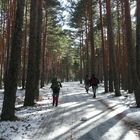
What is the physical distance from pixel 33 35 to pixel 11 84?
6.08 m

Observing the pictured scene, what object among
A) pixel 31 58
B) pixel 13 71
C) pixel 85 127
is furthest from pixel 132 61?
pixel 13 71

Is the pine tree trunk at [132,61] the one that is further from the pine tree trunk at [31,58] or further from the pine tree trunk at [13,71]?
the pine tree trunk at [13,71]

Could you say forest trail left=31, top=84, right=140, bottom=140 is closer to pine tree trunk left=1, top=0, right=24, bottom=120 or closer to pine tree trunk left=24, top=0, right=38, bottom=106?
pine tree trunk left=1, top=0, right=24, bottom=120

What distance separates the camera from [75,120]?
12.7m

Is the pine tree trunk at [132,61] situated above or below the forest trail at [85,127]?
above

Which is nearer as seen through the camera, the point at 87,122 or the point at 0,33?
the point at 87,122

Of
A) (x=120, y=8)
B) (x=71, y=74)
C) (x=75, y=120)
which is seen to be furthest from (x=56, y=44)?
(x=71, y=74)

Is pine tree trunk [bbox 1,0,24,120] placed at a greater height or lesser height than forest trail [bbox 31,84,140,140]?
greater

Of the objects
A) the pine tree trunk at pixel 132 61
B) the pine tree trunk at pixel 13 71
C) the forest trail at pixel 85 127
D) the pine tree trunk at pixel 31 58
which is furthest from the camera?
the pine tree trunk at pixel 31 58

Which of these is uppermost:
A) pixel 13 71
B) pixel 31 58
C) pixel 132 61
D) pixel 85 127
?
pixel 31 58

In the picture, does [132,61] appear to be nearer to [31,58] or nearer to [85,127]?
[31,58]

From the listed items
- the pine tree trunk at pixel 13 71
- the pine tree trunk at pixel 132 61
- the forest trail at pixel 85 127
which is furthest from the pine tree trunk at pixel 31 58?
the pine tree trunk at pixel 13 71

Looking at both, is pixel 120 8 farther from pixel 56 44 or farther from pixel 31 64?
pixel 56 44

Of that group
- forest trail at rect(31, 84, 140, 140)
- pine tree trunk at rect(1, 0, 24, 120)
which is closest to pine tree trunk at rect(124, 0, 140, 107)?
forest trail at rect(31, 84, 140, 140)
